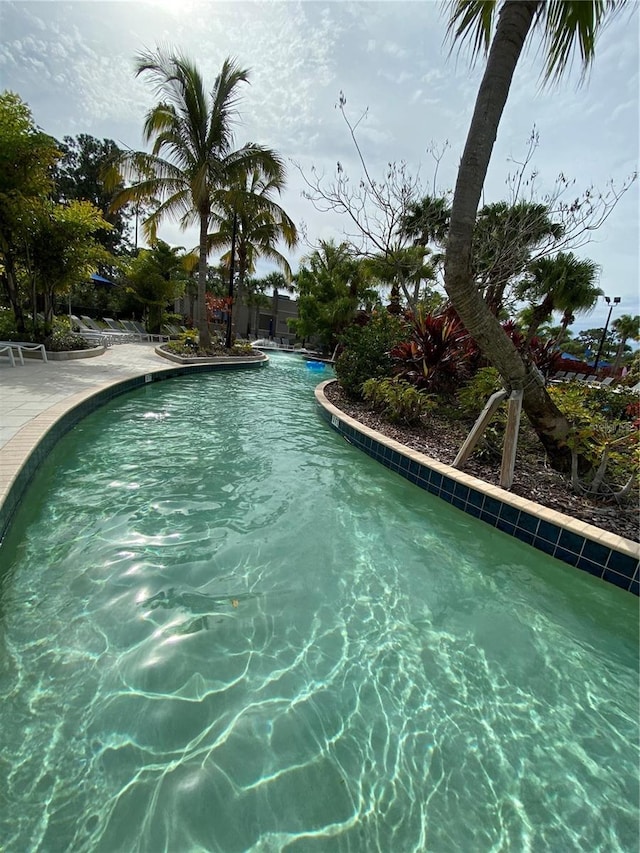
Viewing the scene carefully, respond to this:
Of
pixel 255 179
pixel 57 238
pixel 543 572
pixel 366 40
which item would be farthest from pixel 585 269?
pixel 57 238

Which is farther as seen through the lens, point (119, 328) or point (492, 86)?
point (119, 328)

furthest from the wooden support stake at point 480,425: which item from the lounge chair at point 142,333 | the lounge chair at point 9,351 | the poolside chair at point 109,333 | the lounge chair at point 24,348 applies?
the lounge chair at point 142,333

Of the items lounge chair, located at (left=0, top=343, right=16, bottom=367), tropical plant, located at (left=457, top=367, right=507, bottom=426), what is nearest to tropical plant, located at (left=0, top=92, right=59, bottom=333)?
lounge chair, located at (left=0, top=343, right=16, bottom=367)

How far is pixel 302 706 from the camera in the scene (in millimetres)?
1803

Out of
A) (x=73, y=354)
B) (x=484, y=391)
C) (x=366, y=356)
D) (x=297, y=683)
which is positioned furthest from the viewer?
(x=73, y=354)

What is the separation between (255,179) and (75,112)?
22.0ft

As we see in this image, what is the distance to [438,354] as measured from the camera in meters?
6.87

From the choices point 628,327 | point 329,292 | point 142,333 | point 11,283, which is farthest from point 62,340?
point 628,327

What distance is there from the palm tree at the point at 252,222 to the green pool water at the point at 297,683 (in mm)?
12826

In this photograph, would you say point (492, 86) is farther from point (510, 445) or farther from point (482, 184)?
point (510, 445)

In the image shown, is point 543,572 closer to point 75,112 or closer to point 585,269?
point 75,112

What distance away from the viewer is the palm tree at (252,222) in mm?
13016

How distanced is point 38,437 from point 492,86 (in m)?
5.72

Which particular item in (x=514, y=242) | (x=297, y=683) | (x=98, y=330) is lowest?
(x=297, y=683)
